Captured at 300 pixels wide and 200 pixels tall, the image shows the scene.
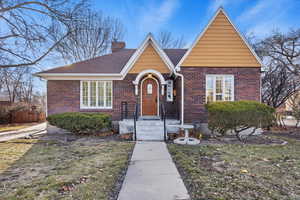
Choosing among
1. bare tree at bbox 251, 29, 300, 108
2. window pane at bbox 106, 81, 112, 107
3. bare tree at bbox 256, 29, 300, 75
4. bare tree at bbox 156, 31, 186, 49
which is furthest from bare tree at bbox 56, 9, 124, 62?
bare tree at bbox 251, 29, 300, 108

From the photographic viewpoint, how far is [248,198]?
2.85 m

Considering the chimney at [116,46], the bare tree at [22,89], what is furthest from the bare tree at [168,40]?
the bare tree at [22,89]

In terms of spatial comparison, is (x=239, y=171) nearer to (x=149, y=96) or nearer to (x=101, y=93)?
(x=149, y=96)

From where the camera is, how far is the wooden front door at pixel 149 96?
10.1 meters

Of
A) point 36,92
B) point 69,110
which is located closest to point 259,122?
point 69,110

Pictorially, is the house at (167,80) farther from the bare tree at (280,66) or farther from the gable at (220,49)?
the bare tree at (280,66)

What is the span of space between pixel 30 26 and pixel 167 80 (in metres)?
8.07

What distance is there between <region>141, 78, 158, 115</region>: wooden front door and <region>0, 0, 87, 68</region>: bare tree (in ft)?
17.7

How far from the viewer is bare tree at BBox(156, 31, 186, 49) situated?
23094mm

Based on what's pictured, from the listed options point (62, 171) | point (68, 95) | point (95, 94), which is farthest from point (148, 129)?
point (68, 95)

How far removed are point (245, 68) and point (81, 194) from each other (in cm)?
985

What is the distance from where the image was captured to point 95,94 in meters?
9.73

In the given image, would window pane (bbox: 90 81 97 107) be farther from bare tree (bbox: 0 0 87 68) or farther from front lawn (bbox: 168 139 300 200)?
front lawn (bbox: 168 139 300 200)

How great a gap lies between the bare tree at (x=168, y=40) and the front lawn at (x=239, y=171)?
19891 millimetres
